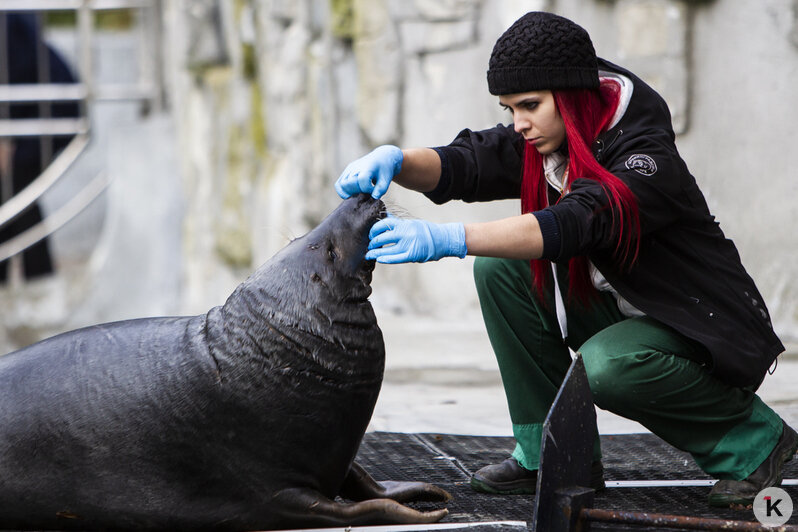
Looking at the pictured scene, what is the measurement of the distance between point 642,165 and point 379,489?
107 cm

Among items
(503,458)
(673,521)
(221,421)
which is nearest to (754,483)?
(673,521)

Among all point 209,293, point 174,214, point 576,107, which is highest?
point 576,107

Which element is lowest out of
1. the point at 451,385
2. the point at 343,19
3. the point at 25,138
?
the point at 451,385

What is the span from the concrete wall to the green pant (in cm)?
72

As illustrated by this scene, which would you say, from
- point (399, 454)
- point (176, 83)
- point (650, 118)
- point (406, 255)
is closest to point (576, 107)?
point (650, 118)

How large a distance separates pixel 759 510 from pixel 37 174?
866 cm

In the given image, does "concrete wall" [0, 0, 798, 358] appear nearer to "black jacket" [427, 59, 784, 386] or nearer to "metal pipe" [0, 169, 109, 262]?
"metal pipe" [0, 169, 109, 262]

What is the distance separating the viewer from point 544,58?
2.82 metres

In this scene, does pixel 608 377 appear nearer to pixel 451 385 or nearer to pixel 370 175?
pixel 370 175

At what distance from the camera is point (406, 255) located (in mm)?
2611

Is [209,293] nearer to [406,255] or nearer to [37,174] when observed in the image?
[37,174]

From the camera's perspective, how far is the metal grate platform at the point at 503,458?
9.57 ft

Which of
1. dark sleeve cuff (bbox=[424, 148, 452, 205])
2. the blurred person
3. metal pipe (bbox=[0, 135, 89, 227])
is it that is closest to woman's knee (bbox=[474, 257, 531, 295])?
dark sleeve cuff (bbox=[424, 148, 452, 205])

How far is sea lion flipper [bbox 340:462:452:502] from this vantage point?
285cm
